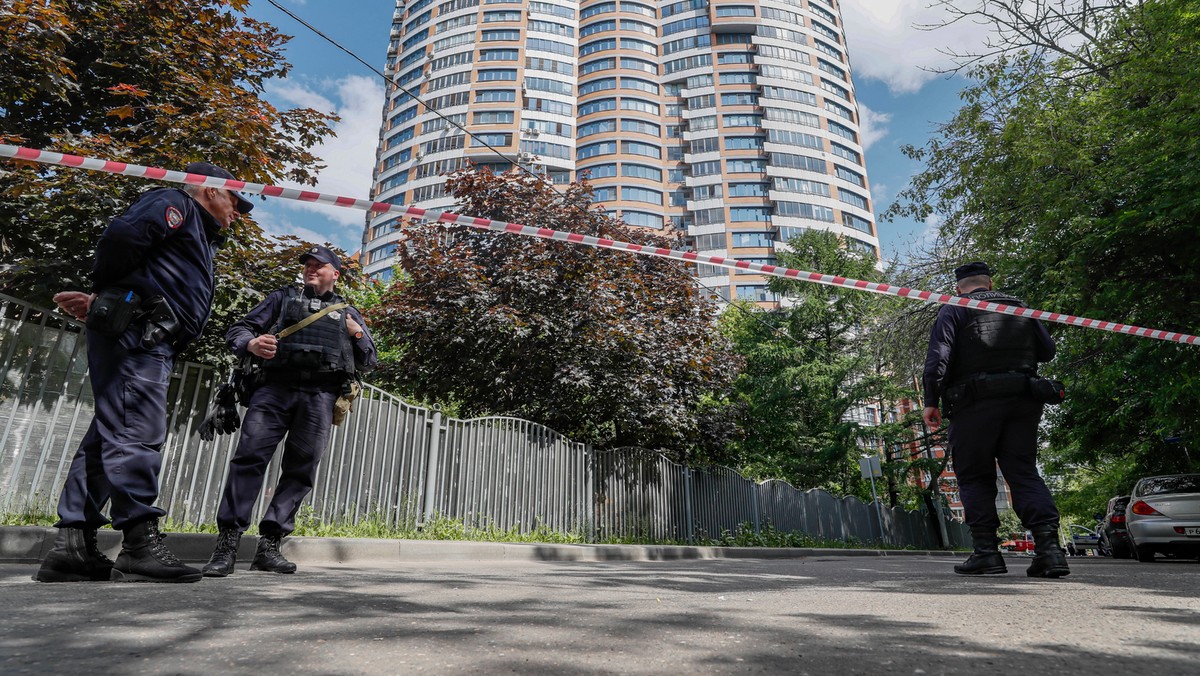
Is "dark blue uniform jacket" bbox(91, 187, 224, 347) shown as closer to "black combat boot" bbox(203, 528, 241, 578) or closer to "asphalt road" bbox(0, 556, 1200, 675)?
"black combat boot" bbox(203, 528, 241, 578)

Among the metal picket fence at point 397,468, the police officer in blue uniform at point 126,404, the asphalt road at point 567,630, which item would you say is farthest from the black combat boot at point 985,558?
the metal picket fence at point 397,468

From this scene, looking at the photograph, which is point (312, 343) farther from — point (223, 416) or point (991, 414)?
point (991, 414)

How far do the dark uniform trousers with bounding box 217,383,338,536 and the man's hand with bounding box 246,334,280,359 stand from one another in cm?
29

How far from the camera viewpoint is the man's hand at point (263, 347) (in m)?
3.70

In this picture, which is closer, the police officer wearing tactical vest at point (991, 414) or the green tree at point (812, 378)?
the police officer wearing tactical vest at point (991, 414)

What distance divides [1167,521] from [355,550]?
403 inches

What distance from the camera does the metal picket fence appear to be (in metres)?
5.03

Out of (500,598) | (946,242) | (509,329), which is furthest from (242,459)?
(946,242)

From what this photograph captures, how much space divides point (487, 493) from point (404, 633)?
725 cm

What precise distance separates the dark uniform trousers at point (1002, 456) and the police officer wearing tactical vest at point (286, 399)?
4.03 m

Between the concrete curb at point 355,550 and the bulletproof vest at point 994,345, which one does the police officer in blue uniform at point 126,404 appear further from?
the bulletproof vest at point 994,345

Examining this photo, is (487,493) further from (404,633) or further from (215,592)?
(404,633)

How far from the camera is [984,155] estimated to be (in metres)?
11.5

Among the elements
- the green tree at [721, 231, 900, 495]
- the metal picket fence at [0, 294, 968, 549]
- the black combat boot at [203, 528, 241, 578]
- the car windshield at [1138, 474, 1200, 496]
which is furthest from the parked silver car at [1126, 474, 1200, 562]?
the green tree at [721, 231, 900, 495]
